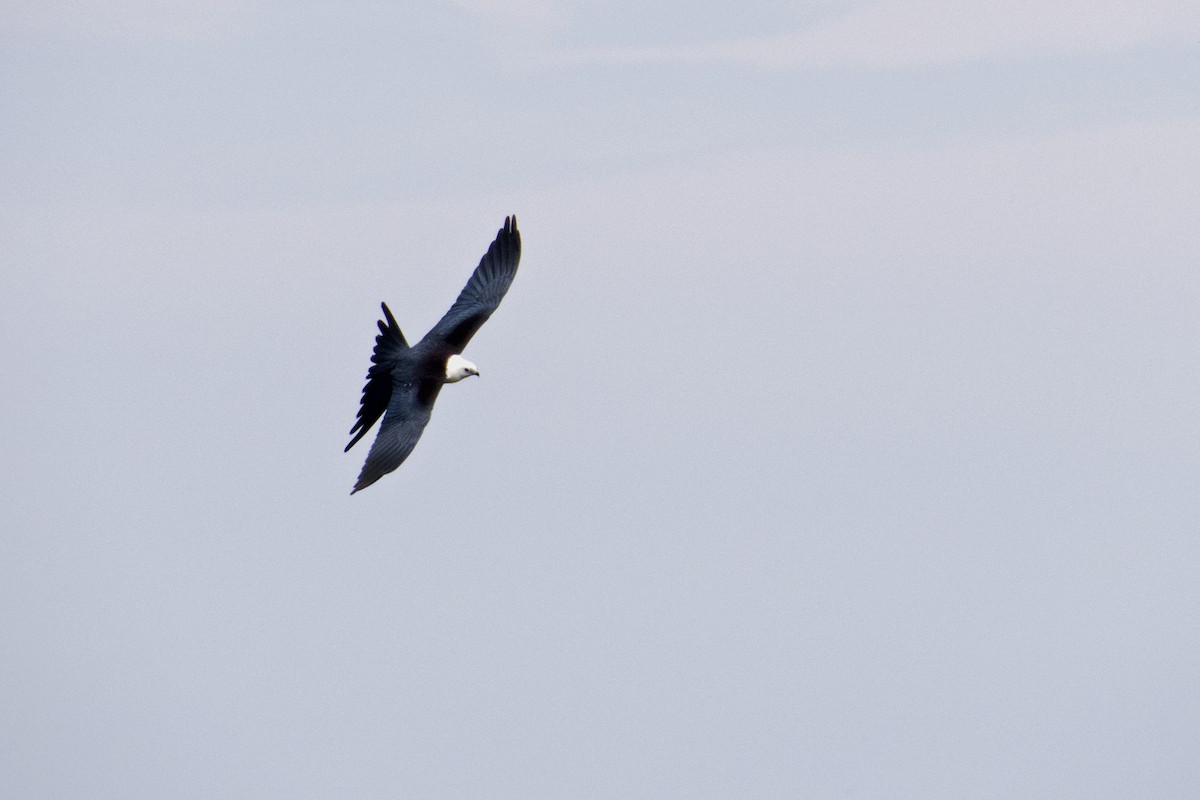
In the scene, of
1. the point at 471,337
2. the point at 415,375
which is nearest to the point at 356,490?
the point at 415,375

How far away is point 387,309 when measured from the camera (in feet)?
78.5

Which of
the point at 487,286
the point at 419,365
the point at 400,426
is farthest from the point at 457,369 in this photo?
the point at 487,286

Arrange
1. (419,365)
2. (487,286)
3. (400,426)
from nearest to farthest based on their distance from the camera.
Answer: (400,426) → (419,365) → (487,286)

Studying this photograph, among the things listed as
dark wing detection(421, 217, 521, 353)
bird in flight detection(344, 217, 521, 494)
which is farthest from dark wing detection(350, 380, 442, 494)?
dark wing detection(421, 217, 521, 353)

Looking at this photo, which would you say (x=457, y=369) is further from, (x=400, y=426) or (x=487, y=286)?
(x=487, y=286)

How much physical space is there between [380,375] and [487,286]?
307cm

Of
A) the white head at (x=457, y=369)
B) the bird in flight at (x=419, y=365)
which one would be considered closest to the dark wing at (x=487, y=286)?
the bird in flight at (x=419, y=365)

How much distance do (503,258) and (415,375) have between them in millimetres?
3338

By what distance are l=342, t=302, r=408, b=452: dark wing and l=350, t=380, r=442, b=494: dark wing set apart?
26 cm

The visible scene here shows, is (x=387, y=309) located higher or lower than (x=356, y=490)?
higher

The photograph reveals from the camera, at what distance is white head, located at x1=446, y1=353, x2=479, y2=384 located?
24500 millimetres

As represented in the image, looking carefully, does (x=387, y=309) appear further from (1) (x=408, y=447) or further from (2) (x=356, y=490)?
(2) (x=356, y=490)

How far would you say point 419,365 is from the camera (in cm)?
2438

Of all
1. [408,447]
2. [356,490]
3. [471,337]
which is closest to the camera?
Result: [356,490]
